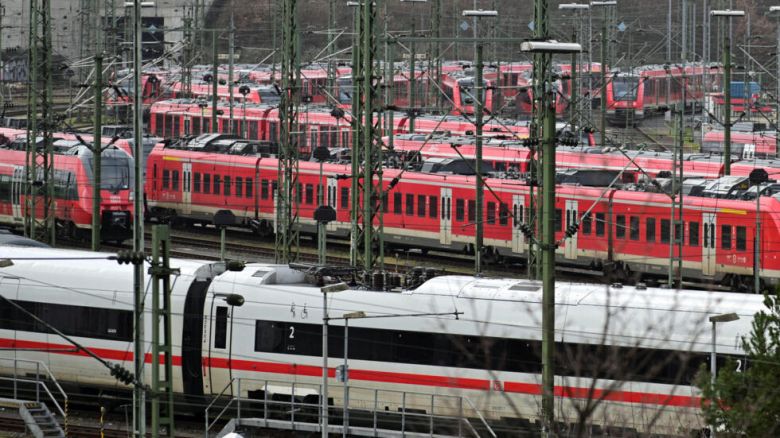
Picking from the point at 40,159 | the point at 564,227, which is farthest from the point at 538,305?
the point at 40,159

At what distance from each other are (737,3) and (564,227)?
239 feet

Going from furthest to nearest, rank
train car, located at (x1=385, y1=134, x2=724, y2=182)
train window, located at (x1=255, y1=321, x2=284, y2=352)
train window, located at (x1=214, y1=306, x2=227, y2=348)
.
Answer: train car, located at (x1=385, y1=134, x2=724, y2=182)
train window, located at (x1=214, y1=306, x2=227, y2=348)
train window, located at (x1=255, y1=321, x2=284, y2=352)

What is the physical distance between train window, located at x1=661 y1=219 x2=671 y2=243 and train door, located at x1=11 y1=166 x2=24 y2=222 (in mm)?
20334

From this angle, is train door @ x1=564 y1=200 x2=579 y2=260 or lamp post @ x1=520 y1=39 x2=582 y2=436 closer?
lamp post @ x1=520 y1=39 x2=582 y2=436

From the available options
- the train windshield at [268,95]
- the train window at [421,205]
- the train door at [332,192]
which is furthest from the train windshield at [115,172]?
the train windshield at [268,95]

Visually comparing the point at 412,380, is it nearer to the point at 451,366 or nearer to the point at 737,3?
the point at 451,366

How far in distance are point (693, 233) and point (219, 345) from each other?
55.9ft

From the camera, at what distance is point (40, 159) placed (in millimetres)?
48250

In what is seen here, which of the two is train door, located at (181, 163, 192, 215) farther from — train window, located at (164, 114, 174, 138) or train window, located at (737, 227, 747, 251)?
train window, located at (737, 227, 747, 251)

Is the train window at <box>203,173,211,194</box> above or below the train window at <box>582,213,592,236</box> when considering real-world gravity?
above

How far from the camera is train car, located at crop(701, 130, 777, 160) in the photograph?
59.5 m

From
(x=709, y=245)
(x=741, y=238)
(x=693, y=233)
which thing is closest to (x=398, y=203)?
(x=693, y=233)

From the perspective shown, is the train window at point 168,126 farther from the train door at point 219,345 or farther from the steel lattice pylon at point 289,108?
the train door at point 219,345

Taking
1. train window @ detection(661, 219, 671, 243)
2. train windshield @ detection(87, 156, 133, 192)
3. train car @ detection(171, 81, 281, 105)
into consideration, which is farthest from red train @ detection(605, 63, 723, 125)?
train window @ detection(661, 219, 671, 243)
